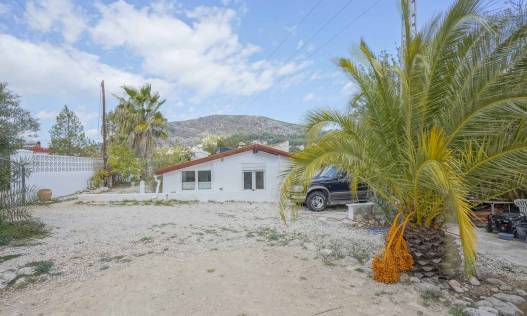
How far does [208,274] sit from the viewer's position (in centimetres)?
469

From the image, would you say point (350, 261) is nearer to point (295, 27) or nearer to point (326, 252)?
point (326, 252)

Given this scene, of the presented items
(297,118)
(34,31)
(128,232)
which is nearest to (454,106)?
(297,118)

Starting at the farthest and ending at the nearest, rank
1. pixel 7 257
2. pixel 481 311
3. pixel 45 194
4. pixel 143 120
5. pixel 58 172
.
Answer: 1. pixel 143 120
2. pixel 58 172
3. pixel 45 194
4. pixel 7 257
5. pixel 481 311

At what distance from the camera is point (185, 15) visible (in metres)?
12.6

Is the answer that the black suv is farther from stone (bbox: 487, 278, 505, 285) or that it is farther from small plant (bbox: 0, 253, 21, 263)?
small plant (bbox: 0, 253, 21, 263)

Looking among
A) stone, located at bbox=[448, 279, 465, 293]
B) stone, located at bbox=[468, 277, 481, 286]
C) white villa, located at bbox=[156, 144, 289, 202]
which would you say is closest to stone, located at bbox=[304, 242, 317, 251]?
stone, located at bbox=[448, 279, 465, 293]

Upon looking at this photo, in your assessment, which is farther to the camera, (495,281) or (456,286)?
(495,281)

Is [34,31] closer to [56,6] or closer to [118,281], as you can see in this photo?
[56,6]

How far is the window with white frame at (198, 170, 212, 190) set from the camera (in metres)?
16.0

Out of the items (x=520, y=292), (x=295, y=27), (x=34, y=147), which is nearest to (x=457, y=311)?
(x=520, y=292)

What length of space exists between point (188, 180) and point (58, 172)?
7661mm

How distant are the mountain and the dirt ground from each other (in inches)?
2307

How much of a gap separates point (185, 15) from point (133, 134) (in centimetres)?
1290

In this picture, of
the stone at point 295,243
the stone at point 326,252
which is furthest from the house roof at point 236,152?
the stone at point 326,252
